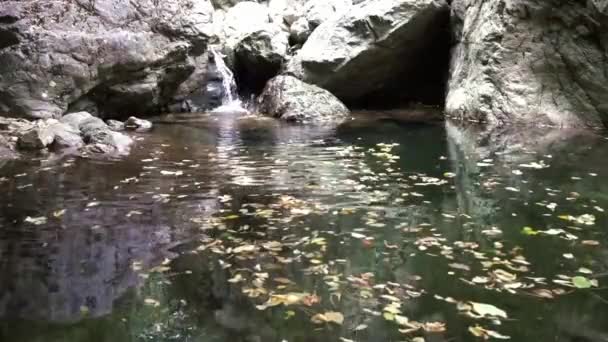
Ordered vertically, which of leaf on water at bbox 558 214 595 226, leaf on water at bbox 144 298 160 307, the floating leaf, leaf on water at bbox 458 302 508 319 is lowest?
leaf on water at bbox 144 298 160 307

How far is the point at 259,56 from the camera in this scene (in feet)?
56.9

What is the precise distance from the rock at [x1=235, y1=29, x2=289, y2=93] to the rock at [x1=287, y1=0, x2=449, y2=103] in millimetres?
1253

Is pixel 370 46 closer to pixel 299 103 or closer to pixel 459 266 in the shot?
pixel 299 103

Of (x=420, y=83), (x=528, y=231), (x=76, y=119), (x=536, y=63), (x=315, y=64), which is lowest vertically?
(x=528, y=231)

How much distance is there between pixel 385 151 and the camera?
9.48 metres

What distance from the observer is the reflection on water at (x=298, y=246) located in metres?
3.61

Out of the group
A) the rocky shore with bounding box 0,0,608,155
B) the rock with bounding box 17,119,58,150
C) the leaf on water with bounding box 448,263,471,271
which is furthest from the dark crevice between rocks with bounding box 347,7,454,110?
the leaf on water with bounding box 448,263,471,271

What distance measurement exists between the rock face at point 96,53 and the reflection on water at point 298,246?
11.8ft

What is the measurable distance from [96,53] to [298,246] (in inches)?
345

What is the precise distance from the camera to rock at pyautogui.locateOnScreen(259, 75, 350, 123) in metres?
14.1

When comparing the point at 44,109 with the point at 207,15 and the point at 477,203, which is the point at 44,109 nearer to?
the point at 207,15

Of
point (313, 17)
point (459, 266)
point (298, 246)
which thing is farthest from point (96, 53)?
point (459, 266)

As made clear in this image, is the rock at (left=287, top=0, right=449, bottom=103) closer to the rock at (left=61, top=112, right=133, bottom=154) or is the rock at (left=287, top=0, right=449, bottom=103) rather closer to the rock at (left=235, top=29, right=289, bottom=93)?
the rock at (left=235, top=29, right=289, bottom=93)

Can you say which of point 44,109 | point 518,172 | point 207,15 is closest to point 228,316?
point 518,172
